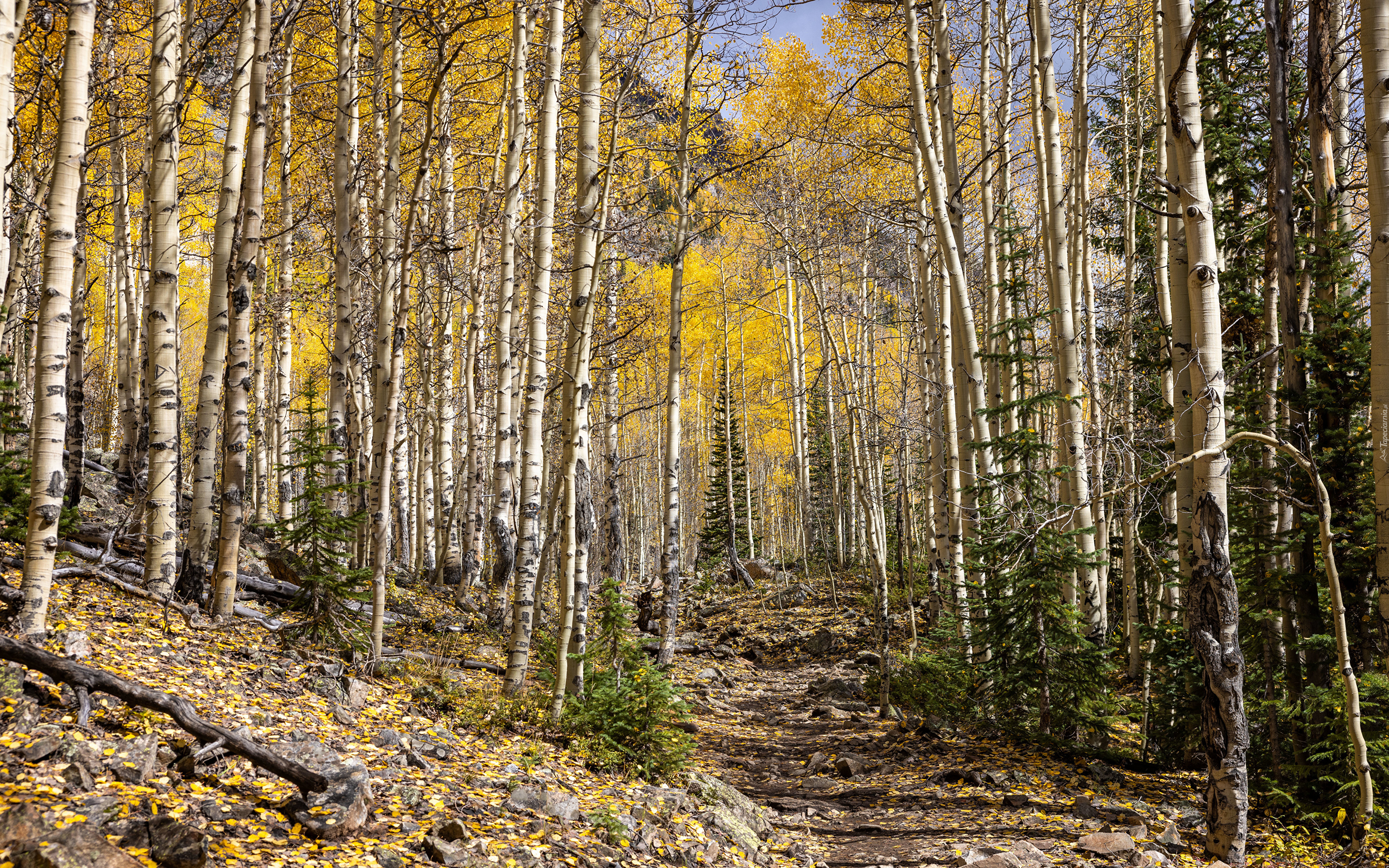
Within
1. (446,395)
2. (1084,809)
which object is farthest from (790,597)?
(1084,809)

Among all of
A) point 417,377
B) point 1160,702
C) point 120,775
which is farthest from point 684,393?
point 120,775

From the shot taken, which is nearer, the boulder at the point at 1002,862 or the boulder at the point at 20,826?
the boulder at the point at 20,826

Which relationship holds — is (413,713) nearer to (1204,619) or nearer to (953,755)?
(953,755)

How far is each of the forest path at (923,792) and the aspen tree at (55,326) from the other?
4751 mm

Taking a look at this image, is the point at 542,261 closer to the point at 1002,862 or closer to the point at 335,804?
the point at 335,804

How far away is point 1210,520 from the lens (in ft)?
14.9

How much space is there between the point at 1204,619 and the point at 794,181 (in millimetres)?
11852

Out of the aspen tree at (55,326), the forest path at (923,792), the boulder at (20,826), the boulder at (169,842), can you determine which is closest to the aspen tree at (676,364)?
the forest path at (923,792)

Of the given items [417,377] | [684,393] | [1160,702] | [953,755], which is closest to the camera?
[1160,702]

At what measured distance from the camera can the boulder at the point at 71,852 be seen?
2.41 meters

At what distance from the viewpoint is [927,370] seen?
13430mm

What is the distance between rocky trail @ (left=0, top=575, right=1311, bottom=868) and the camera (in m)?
3.23

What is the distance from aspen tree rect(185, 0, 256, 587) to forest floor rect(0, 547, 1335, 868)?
78 cm

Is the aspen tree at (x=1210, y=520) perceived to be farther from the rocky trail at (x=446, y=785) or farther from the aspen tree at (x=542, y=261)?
the aspen tree at (x=542, y=261)
